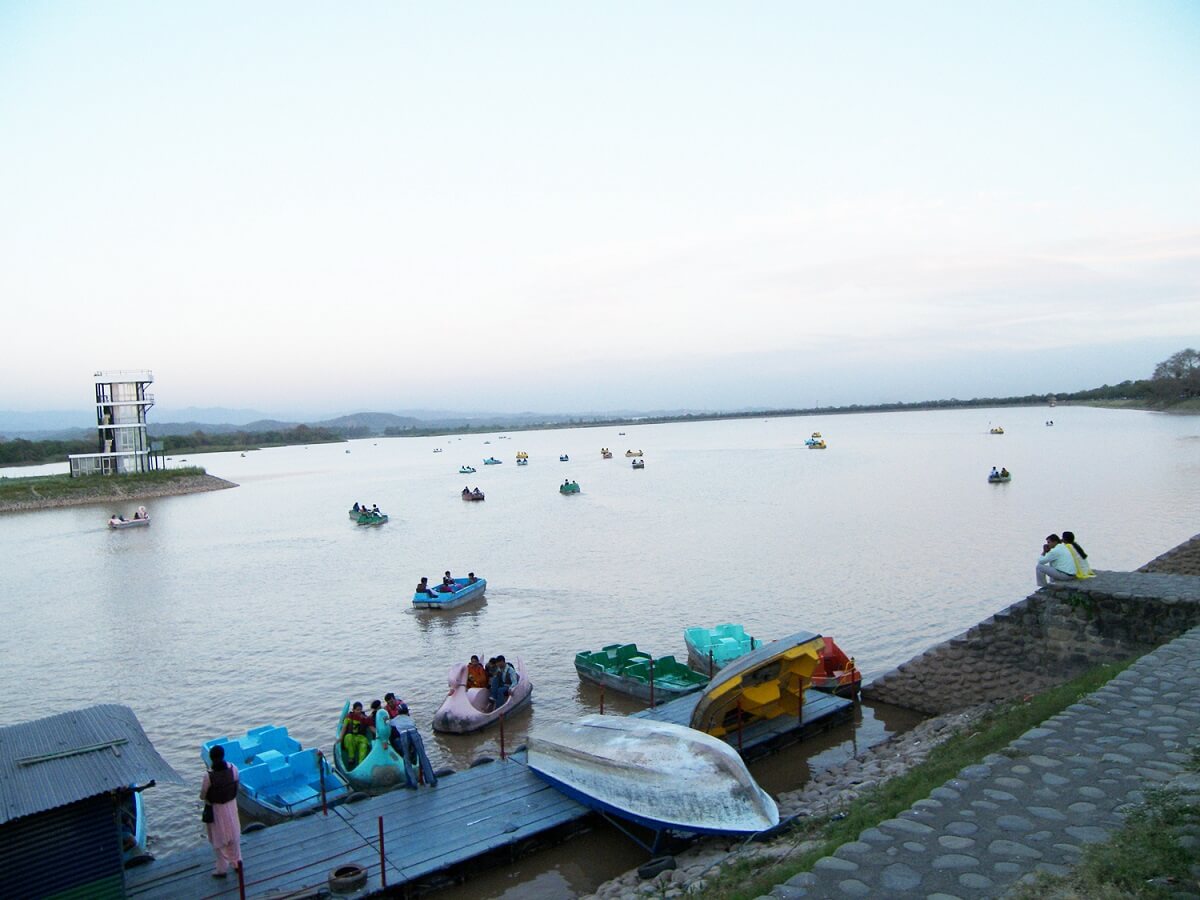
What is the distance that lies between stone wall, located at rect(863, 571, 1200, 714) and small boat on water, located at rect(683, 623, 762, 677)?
343 cm

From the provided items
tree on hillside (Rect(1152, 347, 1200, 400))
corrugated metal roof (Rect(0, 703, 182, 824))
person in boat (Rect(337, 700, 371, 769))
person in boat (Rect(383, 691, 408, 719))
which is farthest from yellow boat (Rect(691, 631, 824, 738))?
tree on hillside (Rect(1152, 347, 1200, 400))

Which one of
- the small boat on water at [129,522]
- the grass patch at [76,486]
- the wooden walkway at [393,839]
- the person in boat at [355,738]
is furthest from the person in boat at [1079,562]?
the grass patch at [76,486]

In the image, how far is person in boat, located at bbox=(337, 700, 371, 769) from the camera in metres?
13.6

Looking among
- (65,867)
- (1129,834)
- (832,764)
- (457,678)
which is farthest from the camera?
(457,678)

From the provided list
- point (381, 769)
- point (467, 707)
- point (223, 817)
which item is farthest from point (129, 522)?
point (223, 817)

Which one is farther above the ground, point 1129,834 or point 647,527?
point 1129,834

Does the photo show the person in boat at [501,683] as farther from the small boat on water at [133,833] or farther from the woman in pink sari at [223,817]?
the woman in pink sari at [223,817]

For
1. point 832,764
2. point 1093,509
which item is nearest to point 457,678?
point 832,764

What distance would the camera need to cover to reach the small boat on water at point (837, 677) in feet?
52.7

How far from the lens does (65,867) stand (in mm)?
8109

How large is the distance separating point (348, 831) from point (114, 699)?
13410mm

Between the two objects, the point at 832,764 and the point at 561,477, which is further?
the point at 561,477

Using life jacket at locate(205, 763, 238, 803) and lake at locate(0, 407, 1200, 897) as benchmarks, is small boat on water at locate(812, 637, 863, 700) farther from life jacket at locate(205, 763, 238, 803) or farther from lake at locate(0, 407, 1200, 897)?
life jacket at locate(205, 763, 238, 803)

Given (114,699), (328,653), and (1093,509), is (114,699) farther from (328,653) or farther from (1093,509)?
(1093,509)
